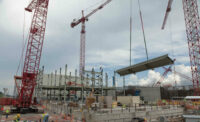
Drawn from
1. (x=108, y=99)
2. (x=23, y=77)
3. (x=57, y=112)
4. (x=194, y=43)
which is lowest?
(x=57, y=112)

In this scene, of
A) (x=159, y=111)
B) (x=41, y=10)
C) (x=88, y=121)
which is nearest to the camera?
(x=88, y=121)

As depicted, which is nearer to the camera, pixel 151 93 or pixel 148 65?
pixel 148 65

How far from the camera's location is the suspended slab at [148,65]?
1797cm

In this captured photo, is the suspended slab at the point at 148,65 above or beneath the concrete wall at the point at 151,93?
above

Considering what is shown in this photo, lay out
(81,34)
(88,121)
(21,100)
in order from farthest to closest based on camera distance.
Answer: (81,34) < (21,100) < (88,121)

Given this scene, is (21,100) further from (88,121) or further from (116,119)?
(116,119)

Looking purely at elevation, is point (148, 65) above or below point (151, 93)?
above

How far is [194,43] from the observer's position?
5422cm

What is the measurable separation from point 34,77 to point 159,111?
3040 centimetres

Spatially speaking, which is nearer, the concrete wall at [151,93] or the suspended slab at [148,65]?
the suspended slab at [148,65]

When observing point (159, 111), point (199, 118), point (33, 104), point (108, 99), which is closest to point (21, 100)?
point (33, 104)

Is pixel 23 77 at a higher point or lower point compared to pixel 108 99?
higher

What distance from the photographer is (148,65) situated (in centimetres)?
2022

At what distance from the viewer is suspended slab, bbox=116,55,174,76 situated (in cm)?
1797
